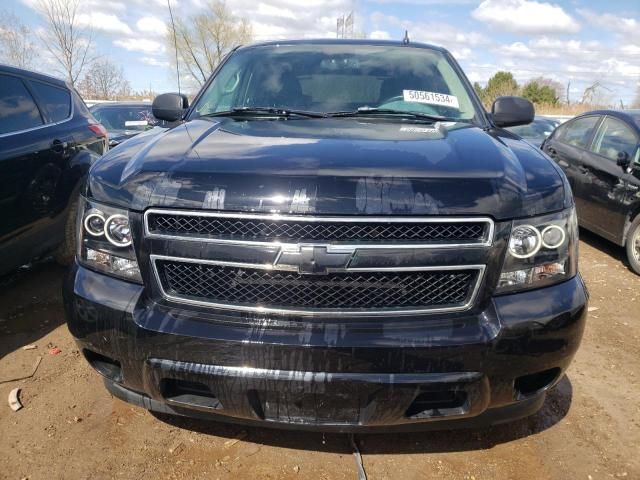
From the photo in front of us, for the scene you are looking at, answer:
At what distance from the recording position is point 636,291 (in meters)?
4.75

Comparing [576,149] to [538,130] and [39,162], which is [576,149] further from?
[39,162]

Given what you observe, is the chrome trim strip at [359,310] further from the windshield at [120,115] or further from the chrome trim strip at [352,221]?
the windshield at [120,115]

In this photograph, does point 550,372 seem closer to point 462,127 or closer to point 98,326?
point 462,127

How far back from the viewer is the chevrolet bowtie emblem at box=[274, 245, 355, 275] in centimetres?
176

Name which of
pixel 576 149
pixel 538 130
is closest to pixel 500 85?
pixel 538 130

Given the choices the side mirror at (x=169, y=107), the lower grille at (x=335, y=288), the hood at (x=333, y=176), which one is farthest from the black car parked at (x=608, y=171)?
the side mirror at (x=169, y=107)

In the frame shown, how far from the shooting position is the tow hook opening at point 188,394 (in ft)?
6.24

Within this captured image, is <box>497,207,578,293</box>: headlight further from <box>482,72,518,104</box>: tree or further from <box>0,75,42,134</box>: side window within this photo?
<box>482,72,518,104</box>: tree

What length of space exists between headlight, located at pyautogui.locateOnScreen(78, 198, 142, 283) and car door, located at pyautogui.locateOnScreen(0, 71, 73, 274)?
1.83 metres

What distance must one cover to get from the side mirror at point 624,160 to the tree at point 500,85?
1505 inches

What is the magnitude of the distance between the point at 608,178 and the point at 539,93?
123 feet

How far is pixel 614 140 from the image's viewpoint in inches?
234

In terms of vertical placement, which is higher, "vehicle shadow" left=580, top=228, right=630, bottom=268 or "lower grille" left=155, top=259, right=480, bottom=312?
"lower grille" left=155, top=259, right=480, bottom=312

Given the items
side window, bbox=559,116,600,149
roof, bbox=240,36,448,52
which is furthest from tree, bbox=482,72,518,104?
roof, bbox=240,36,448,52
